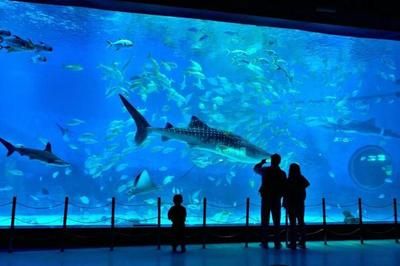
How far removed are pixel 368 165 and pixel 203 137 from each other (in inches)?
698

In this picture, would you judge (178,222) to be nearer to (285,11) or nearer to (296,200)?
(296,200)

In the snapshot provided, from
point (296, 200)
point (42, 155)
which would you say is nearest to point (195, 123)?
point (296, 200)

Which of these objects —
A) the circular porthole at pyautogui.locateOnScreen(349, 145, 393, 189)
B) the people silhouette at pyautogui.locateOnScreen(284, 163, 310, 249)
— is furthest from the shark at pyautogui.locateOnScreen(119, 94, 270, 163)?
the circular porthole at pyautogui.locateOnScreen(349, 145, 393, 189)

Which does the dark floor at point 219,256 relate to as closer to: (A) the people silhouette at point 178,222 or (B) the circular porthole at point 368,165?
(A) the people silhouette at point 178,222

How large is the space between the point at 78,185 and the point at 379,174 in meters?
23.8

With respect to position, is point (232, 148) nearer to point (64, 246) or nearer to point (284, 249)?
point (284, 249)

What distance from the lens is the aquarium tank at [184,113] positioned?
18047 mm

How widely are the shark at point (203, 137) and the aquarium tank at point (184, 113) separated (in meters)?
0.05

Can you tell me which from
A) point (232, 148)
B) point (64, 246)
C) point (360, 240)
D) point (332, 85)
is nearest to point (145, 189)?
point (232, 148)

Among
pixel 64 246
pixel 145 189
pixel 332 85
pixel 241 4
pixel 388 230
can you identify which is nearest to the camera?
pixel 64 246

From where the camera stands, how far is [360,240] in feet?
25.8

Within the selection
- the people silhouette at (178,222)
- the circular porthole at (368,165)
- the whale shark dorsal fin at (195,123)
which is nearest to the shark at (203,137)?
the whale shark dorsal fin at (195,123)

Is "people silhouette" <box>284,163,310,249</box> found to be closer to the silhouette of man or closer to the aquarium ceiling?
the silhouette of man

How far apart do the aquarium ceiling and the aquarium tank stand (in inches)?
99.4
